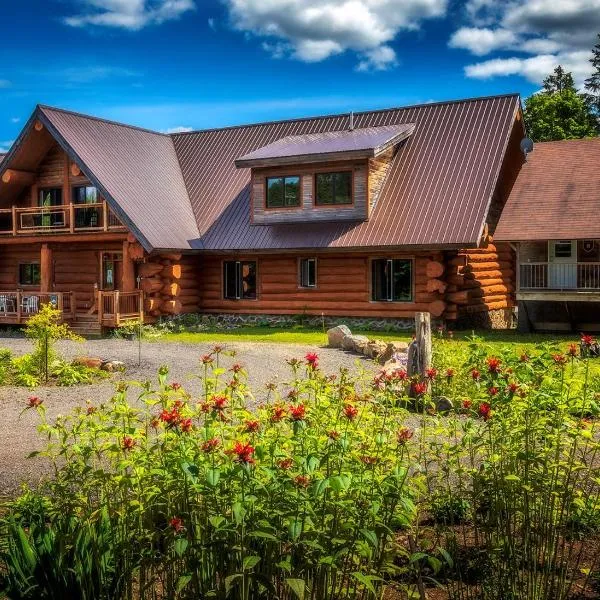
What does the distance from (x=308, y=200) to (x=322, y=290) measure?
3158 mm

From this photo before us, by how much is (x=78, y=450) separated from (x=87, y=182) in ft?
82.6

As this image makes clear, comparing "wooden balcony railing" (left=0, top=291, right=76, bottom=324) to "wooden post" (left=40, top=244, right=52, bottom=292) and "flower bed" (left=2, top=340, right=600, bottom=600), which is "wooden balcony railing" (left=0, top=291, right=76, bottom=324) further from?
"flower bed" (left=2, top=340, right=600, bottom=600)

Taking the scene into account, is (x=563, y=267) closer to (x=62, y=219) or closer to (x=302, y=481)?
(x=62, y=219)

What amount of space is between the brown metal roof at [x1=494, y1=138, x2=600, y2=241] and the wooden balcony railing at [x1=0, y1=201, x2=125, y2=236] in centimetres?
1335

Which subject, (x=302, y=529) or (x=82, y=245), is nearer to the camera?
(x=302, y=529)

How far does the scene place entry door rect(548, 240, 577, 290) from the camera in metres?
23.7

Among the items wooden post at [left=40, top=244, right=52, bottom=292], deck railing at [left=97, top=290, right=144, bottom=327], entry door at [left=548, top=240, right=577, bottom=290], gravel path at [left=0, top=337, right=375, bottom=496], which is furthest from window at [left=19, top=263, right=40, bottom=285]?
entry door at [left=548, top=240, right=577, bottom=290]

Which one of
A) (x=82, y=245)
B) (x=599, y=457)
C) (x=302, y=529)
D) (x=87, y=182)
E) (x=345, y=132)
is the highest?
(x=345, y=132)

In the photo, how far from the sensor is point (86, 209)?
92.6 feet

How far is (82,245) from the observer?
95.6ft

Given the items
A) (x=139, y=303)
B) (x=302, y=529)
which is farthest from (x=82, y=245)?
(x=302, y=529)

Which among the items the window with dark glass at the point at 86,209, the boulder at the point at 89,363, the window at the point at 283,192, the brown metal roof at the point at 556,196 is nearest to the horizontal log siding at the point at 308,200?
the window at the point at 283,192

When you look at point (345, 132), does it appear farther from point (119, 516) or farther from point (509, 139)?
point (119, 516)

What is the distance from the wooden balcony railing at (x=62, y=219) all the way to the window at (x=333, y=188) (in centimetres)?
692
